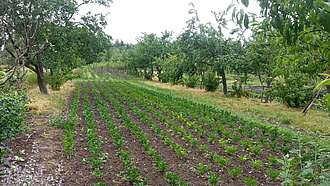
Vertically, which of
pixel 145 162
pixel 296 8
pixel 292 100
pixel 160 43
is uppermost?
pixel 160 43

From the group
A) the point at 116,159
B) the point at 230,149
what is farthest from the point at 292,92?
the point at 116,159

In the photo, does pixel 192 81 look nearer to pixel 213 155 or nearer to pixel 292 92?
pixel 292 92

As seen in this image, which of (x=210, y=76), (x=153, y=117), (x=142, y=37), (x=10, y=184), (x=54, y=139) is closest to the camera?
(x=10, y=184)

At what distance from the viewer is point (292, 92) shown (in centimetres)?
1146

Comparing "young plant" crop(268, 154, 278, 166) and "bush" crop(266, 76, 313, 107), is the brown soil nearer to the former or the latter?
"young plant" crop(268, 154, 278, 166)

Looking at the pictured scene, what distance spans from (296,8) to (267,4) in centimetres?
21

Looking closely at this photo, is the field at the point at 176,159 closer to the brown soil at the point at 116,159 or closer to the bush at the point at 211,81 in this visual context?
the brown soil at the point at 116,159

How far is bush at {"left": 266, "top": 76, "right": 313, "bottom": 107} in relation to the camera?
36.0 feet

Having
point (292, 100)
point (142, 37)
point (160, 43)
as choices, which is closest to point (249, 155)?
point (292, 100)

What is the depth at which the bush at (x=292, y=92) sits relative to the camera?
36.0 feet

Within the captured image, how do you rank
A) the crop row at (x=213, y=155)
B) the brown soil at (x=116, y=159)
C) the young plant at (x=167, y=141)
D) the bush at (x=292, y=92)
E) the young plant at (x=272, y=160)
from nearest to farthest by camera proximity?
1. the crop row at (x=213, y=155)
2. the brown soil at (x=116, y=159)
3. the young plant at (x=272, y=160)
4. the young plant at (x=167, y=141)
5. the bush at (x=292, y=92)

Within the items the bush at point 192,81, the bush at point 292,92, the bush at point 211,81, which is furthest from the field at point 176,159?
the bush at point 192,81

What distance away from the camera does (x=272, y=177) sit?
162 inches

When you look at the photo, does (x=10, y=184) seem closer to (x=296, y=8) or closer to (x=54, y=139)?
(x=54, y=139)
